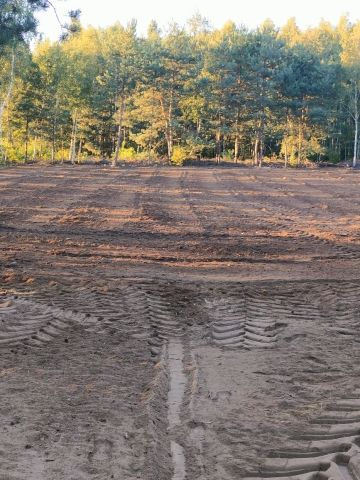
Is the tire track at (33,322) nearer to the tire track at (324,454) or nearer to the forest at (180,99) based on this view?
the tire track at (324,454)

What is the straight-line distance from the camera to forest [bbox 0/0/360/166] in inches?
1703

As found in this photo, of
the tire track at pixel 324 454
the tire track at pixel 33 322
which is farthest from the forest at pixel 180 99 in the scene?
the tire track at pixel 324 454

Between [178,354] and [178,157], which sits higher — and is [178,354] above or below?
below

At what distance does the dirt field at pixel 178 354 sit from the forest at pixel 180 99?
105 ft

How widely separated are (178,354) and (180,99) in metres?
43.2

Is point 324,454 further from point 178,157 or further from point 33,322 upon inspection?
point 178,157

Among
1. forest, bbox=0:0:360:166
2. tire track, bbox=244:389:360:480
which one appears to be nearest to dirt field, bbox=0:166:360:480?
tire track, bbox=244:389:360:480

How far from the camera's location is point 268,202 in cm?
1956

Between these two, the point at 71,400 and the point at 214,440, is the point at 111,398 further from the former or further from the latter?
the point at 214,440

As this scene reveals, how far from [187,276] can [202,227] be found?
509cm

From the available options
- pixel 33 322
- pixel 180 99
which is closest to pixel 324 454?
pixel 33 322

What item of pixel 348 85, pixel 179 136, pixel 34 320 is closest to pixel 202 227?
pixel 34 320

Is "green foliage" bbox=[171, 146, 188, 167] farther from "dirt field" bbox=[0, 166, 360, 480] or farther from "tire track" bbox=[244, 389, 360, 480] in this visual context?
A: "tire track" bbox=[244, 389, 360, 480]

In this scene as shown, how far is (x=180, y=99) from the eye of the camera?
46875mm
